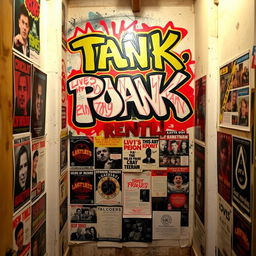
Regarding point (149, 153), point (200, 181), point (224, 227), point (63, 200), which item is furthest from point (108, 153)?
point (224, 227)

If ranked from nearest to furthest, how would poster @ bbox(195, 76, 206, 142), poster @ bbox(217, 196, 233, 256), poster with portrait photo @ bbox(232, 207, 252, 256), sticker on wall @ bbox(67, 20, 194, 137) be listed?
poster with portrait photo @ bbox(232, 207, 252, 256) < poster @ bbox(217, 196, 233, 256) < poster @ bbox(195, 76, 206, 142) < sticker on wall @ bbox(67, 20, 194, 137)

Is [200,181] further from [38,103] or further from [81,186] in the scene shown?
[38,103]

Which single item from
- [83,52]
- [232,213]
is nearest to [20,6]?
[83,52]

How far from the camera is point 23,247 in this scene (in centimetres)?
139

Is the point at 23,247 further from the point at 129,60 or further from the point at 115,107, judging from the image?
the point at 129,60

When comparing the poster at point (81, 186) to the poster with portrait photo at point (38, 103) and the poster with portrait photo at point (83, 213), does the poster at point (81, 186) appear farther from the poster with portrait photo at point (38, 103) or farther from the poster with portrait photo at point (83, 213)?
the poster with portrait photo at point (38, 103)

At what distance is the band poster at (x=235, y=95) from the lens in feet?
4.17

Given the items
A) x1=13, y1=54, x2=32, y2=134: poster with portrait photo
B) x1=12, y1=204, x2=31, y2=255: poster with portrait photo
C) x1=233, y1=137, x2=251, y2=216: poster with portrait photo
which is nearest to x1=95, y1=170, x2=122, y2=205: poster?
x1=12, y1=204, x2=31, y2=255: poster with portrait photo

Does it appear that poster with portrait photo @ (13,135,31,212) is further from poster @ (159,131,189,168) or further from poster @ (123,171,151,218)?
poster @ (159,131,189,168)

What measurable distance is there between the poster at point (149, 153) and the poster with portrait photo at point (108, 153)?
8.1 inches

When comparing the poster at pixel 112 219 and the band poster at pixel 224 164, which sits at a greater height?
the band poster at pixel 224 164

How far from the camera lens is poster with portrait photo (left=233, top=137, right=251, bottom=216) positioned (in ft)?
4.02

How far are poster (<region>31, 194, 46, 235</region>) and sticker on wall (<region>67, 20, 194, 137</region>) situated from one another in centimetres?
83

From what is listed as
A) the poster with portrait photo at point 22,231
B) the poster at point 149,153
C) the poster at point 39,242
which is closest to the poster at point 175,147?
the poster at point 149,153
